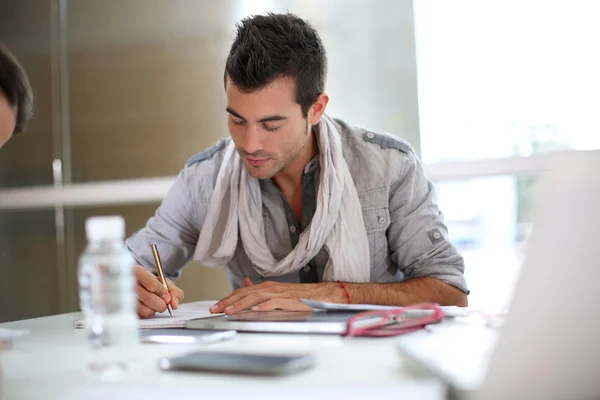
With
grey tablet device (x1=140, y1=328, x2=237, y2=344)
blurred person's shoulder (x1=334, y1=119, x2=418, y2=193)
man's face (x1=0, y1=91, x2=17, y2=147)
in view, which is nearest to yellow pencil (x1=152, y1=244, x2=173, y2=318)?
grey tablet device (x1=140, y1=328, x2=237, y2=344)

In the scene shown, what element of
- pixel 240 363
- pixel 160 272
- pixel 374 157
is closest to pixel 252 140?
pixel 374 157

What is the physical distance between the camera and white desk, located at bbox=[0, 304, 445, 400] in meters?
0.70

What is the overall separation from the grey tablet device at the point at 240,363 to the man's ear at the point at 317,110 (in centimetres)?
127

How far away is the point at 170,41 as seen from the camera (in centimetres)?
371

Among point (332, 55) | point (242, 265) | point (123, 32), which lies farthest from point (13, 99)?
→ point (123, 32)

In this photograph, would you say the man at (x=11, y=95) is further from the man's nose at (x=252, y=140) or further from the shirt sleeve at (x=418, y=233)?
the shirt sleeve at (x=418, y=233)

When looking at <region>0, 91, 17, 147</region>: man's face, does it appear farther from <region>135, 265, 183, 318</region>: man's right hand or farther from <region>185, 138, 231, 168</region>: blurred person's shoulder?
<region>185, 138, 231, 168</region>: blurred person's shoulder

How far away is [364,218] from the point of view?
Answer: 1.92 metres

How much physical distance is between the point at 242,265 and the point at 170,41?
198cm

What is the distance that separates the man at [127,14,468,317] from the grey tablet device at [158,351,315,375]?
2.98 ft

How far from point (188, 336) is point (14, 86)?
0.85 m

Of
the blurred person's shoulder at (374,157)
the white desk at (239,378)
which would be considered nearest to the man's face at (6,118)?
the white desk at (239,378)

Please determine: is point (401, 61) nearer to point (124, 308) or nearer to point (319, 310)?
point (319, 310)

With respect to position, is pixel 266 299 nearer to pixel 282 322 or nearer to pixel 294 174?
pixel 282 322
